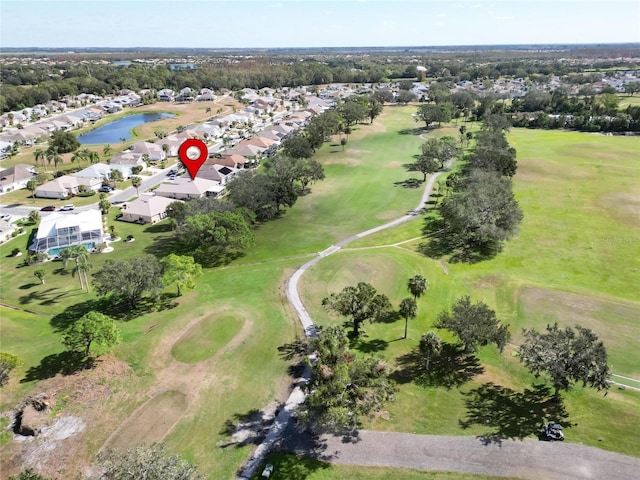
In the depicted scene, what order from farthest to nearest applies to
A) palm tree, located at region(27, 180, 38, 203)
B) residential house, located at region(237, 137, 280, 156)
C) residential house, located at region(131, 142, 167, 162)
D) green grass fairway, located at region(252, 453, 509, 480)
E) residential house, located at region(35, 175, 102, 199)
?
residential house, located at region(237, 137, 280, 156) < residential house, located at region(131, 142, 167, 162) < residential house, located at region(35, 175, 102, 199) < palm tree, located at region(27, 180, 38, 203) < green grass fairway, located at region(252, 453, 509, 480)

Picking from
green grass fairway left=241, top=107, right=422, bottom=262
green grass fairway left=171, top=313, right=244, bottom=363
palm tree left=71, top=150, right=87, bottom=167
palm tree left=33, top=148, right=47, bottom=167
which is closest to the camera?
green grass fairway left=171, top=313, right=244, bottom=363

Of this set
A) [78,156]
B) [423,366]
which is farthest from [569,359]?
[78,156]

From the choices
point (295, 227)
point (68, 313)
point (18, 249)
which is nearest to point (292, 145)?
point (295, 227)

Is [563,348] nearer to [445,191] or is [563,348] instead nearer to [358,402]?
[358,402]

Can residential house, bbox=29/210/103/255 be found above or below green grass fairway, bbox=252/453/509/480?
above

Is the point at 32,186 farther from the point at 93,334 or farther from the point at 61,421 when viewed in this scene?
the point at 61,421

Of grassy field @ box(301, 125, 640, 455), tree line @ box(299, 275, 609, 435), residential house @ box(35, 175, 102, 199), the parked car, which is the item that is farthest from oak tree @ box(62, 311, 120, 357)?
residential house @ box(35, 175, 102, 199)

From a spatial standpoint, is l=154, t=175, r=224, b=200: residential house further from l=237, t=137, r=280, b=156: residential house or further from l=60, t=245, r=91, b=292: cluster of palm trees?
l=60, t=245, r=91, b=292: cluster of palm trees
